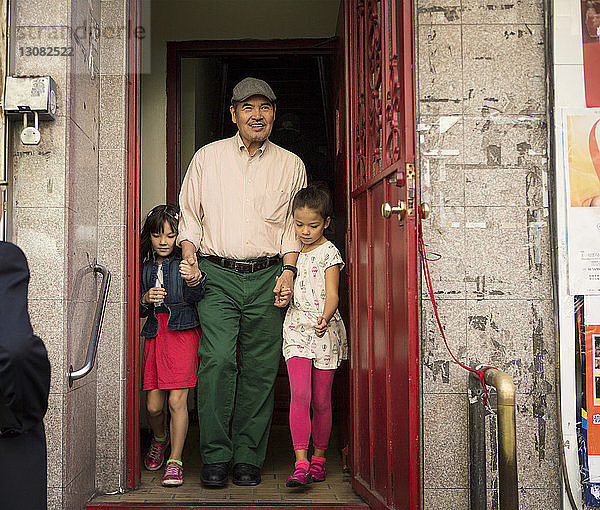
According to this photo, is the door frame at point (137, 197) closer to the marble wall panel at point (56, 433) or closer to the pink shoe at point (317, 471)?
the pink shoe at point (317, 471)

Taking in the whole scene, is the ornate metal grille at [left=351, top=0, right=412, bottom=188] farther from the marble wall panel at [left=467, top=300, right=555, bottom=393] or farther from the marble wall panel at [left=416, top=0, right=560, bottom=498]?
the marble wall panel at [left=467, top=300, right=555, bottom=393]

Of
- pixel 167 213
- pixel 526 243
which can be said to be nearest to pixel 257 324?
pixel 167 213

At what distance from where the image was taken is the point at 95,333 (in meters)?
2.95

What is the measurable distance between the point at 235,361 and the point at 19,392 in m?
2.04

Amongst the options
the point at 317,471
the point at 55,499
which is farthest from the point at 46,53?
the point at 317,471

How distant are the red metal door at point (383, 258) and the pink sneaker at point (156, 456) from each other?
1.02m

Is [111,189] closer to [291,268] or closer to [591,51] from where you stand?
[291,268]

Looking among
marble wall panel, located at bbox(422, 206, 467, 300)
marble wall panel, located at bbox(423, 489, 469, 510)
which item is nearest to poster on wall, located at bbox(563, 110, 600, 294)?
marble wall panel, located at bbox(422, 206, 467, 300)

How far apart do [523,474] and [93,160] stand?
2094 millimetres

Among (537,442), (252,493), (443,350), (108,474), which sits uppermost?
(443,350)

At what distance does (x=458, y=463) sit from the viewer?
2859 millimetres

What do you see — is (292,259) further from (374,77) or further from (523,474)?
(523,474)

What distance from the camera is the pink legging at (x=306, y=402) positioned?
352cm

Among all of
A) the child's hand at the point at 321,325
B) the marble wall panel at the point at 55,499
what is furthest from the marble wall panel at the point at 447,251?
the marble wall panel at the point at 55,499
